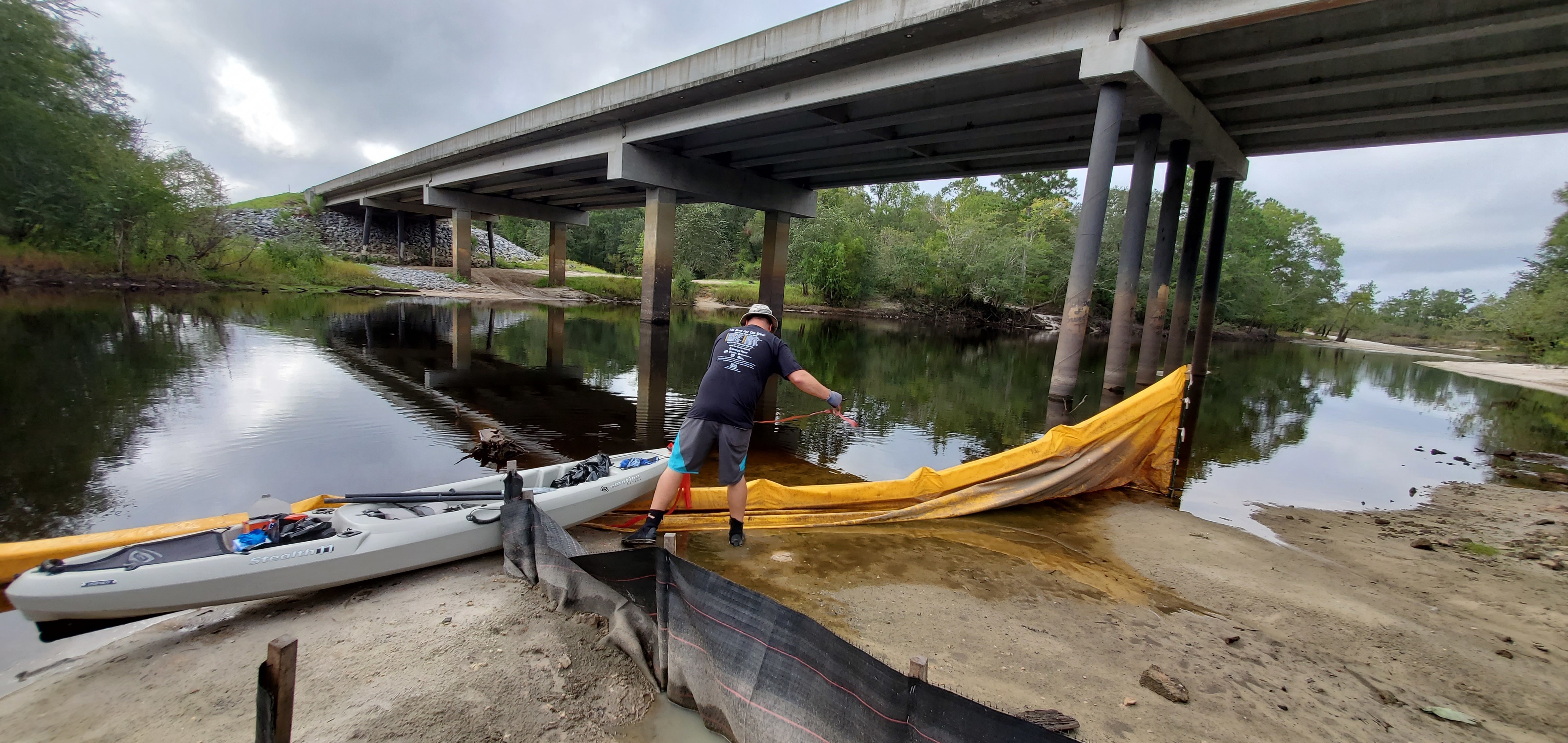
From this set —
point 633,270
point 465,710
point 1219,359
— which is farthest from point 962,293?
point 465,710

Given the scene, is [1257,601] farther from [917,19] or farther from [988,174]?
[988,174]

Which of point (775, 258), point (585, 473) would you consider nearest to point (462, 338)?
point (775, 258)

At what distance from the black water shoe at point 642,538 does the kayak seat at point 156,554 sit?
7.10 ft

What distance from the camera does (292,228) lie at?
4078cm

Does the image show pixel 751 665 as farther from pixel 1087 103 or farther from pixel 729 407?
pixel 1087 103

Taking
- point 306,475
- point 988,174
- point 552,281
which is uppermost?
point 988,174

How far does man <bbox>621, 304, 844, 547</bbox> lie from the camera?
429 cm

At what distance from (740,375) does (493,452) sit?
12.4 feet

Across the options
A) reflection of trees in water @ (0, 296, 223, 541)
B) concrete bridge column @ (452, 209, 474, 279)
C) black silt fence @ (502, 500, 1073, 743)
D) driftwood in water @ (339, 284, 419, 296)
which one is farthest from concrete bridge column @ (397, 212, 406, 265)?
black silt fence @ (502, 500, 1073, 743)

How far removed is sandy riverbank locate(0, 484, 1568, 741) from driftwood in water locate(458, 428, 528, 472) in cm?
239

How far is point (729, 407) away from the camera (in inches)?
169

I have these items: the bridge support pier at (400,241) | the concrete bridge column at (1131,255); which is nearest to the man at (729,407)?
the concrete bridge column at (1131,255)

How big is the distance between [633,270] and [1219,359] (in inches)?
1771

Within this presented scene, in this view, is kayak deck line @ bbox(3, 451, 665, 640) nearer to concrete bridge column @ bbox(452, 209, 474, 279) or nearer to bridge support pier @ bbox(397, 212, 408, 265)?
concrete bridge column @ bbox(452, 209, 474, 279)
